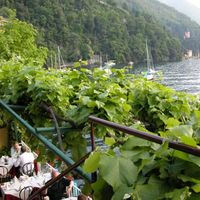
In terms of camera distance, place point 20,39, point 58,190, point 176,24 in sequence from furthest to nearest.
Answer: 1. point 176,24
2. point 20,39
3. point 58,190

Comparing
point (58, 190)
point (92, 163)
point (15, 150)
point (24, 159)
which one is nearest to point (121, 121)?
point (92, 163)

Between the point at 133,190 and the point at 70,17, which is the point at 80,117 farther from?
the point at 70,17

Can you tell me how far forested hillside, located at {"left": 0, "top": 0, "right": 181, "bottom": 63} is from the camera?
10112cm

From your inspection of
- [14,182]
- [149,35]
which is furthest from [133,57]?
[14,182]

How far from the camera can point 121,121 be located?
2648 mm

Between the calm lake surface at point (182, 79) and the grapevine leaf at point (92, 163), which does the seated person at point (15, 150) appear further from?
the calm lake surface at point (182, 79)

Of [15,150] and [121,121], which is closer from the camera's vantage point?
[121,121]

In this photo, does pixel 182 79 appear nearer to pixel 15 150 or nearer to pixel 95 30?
pixel 95 30

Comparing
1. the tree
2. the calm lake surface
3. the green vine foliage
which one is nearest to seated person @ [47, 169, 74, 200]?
the green vine foliage

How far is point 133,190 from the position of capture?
3.60 feet

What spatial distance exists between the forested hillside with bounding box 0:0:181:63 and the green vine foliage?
84714 mm

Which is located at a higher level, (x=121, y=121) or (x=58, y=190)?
(x=121, y=121)

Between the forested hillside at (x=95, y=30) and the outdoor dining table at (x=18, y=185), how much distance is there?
81.2 meters

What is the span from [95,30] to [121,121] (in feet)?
401
